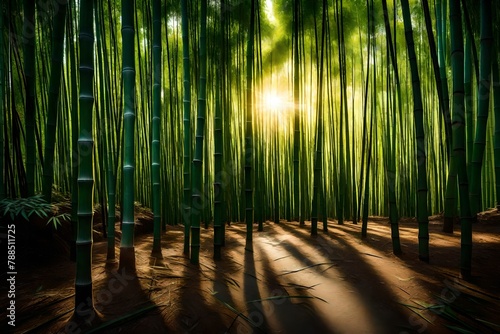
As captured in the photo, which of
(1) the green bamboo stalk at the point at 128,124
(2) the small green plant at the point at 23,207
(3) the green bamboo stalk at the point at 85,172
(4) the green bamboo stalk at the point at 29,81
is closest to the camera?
(3) the green bamboo stalk at the point at 85,172

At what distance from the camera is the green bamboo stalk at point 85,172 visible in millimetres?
1097

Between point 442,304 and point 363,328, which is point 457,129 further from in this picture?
point 363,328

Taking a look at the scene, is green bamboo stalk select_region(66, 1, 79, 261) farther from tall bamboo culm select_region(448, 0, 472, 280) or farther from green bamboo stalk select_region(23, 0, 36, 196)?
tall bamboo culm select_region(448, 0, 472, 280)

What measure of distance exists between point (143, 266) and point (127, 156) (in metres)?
0.64

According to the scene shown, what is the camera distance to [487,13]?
1387 millimetres

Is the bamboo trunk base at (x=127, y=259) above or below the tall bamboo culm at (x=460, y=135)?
below

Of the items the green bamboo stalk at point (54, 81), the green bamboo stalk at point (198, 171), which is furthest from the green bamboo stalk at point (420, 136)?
the green bamboo stalk at point (54, 81)

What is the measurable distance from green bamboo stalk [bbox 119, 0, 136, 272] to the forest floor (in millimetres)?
134

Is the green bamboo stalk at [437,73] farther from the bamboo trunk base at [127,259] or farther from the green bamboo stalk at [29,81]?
the green bamboo stalk at [29,81]

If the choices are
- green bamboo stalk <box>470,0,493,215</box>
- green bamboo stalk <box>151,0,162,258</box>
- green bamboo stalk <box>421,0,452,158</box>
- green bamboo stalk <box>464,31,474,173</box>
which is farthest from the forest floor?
green bamboo stalk <box>464,31,474,173</box>

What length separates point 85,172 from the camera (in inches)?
44.4

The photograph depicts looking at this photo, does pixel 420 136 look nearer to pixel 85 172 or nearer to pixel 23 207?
pixel 85 172

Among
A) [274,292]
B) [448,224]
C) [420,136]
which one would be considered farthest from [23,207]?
[448,224]

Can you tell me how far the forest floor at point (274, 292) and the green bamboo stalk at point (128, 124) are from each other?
0.13 metres
